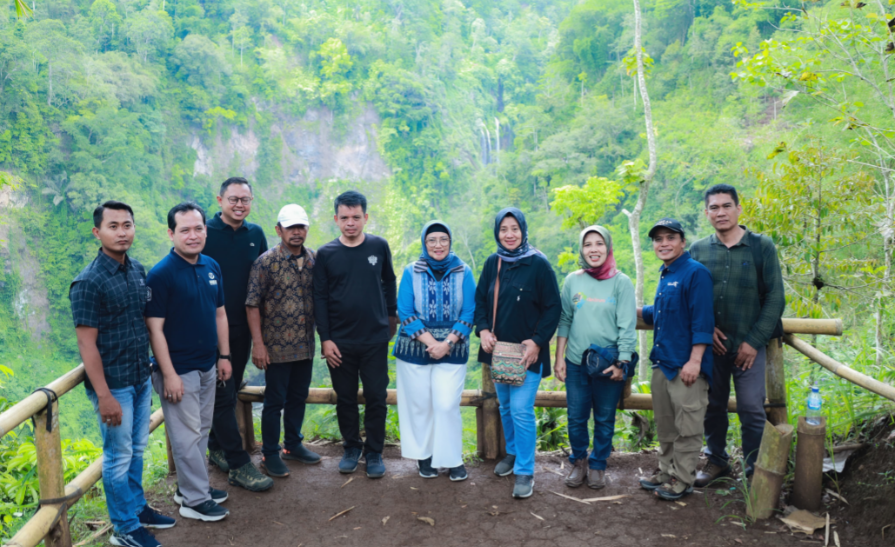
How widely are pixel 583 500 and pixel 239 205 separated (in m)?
2.50

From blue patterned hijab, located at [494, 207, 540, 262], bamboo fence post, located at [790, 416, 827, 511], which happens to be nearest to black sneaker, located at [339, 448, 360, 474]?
blue patterned hijab, located at [494, 207, 540, 262]

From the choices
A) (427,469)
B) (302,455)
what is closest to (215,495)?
(302,455)

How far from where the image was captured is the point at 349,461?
3.63 metres

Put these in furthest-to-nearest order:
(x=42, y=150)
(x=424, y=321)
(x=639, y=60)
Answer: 1. (x=42, y=150)
2. (x=639, y=60)
3. (x=424, y=321)

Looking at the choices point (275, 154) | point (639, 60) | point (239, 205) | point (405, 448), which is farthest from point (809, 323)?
point (275, 154)

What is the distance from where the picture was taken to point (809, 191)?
5254 mm

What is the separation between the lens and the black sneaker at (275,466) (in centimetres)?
356

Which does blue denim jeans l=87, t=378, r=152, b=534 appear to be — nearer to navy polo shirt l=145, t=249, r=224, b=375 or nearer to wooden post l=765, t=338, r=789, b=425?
navy polo shirt l=145, t=249, r=224, b=375

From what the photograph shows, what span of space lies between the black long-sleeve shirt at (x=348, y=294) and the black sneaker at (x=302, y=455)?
83 cm

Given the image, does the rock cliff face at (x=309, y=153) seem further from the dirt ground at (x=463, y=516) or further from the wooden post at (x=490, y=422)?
the dirt ground at (x=463, y=516)

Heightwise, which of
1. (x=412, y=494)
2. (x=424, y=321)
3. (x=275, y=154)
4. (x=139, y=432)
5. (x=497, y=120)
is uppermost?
(x=497, y=120)

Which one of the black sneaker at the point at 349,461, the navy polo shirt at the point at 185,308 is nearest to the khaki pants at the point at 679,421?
the black sneaker at the point at 349,461

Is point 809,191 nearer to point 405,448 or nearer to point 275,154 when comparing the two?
point 405,448

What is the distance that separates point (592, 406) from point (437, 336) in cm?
96
